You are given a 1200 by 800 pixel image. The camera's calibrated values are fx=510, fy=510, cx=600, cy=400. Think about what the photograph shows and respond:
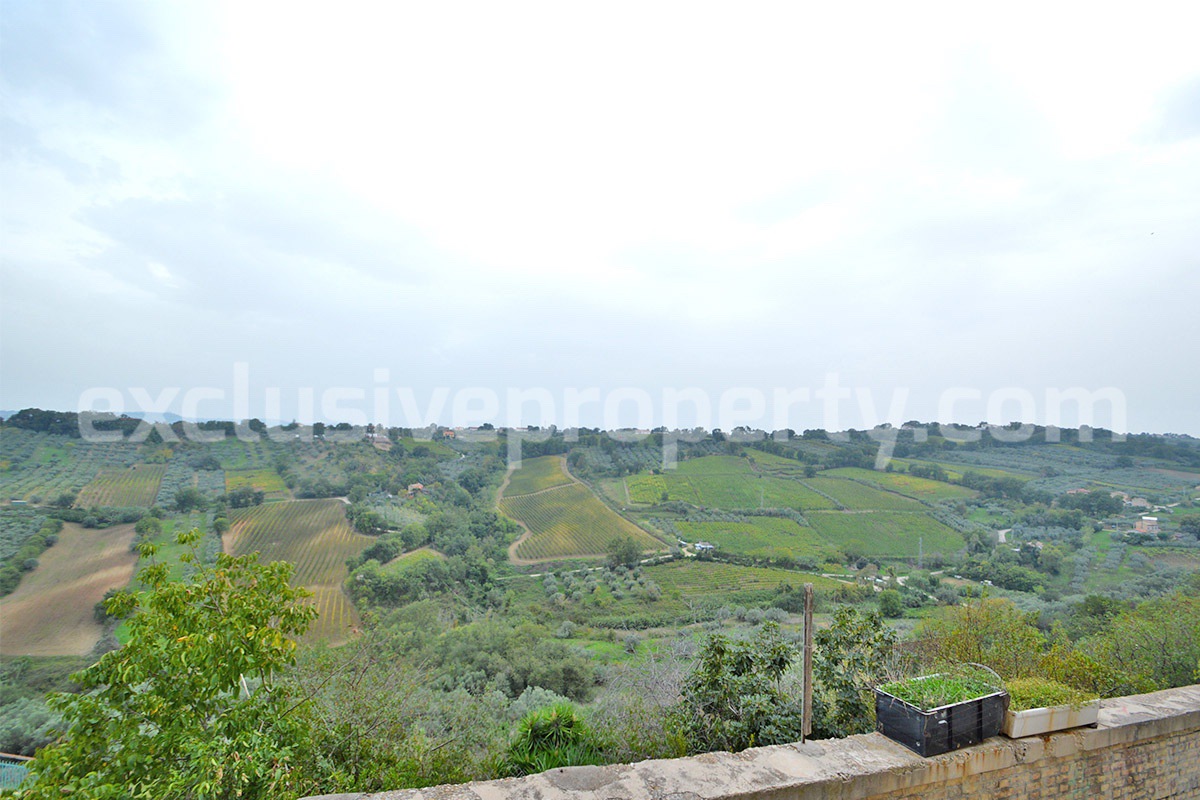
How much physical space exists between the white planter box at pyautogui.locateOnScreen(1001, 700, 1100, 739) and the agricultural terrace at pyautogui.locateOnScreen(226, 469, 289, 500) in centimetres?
4203

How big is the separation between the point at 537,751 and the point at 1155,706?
505 cm

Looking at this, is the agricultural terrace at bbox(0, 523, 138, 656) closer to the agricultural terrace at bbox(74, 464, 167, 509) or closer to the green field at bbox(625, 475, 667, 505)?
the agricultural terrace at bbox(74, 464, 167, 509)

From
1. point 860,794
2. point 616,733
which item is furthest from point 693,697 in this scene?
point 860,794

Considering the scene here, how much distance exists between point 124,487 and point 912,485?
5660cm

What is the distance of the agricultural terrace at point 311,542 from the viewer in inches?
1076

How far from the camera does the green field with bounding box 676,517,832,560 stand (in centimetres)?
3322

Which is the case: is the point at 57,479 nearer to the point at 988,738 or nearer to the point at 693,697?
the point at 693,697

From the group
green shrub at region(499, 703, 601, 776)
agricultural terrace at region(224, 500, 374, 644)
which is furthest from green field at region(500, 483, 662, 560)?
green shrub at region(499, 703, 601, 776)

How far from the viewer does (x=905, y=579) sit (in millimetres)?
26188

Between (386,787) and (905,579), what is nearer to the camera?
(386,787)

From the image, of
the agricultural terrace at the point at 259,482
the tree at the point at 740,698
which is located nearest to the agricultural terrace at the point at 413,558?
the agricultural terrace at the point at 259,482

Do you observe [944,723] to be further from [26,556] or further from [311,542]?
Answer: [311,542]

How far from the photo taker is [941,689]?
339cm

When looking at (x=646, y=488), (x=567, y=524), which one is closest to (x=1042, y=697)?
(x=567, y=524)
